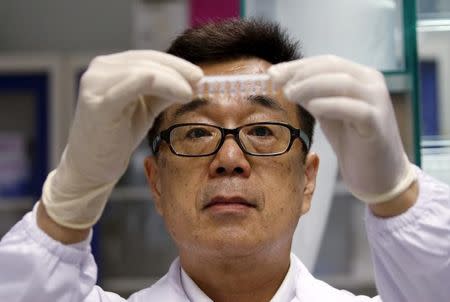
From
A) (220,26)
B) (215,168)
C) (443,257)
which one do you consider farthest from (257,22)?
(443,257)

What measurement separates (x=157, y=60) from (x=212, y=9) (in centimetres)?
232

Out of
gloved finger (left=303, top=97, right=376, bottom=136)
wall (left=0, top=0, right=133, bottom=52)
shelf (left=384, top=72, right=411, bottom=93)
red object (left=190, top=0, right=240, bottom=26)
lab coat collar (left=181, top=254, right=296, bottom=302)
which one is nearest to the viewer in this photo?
gloved finger (left=303, top=97, right=376, bottom=136)

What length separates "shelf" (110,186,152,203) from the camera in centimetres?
326

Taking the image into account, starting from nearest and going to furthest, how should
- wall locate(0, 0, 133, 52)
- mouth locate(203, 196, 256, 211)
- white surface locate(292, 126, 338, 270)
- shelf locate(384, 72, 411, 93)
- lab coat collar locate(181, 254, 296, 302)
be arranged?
1. mouth locate(203, 196, 256, 211)
2. lab coat collar locate(181, 254, 296, 302)
3. shelf locate(384, 72, 411, 93)
4. white surface locate(292, 126, 338, 270)
5. wall locate(0, 0, 133, 52)

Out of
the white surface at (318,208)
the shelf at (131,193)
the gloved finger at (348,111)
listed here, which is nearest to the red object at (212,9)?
the shelf at (131,193)

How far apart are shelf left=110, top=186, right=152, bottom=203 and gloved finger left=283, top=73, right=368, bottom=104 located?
2.31m

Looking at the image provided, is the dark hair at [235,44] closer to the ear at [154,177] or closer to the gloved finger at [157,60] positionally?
the ear at [154,177]

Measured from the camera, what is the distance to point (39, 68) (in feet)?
10.4

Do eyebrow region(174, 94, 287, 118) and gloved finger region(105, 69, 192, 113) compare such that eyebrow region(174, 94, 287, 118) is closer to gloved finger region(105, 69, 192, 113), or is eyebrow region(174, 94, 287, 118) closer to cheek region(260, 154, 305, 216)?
cheek region(260, 154, 305, 216)

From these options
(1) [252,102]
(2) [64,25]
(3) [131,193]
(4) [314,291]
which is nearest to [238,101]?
(1) [252,102]

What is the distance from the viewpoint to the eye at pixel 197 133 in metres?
1.21

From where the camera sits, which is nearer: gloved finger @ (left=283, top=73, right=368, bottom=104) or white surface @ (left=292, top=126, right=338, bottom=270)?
gloved finger @ (left=283, top=73, right=368, bottom=104)

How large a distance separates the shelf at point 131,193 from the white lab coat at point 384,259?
2161 mm

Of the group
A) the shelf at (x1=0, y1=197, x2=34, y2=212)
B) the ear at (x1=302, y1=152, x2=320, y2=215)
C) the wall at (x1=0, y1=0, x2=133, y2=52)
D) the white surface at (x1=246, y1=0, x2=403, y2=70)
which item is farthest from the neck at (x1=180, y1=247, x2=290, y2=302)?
the wall at (x1=0, y1=0, x2=133, y2=52)
